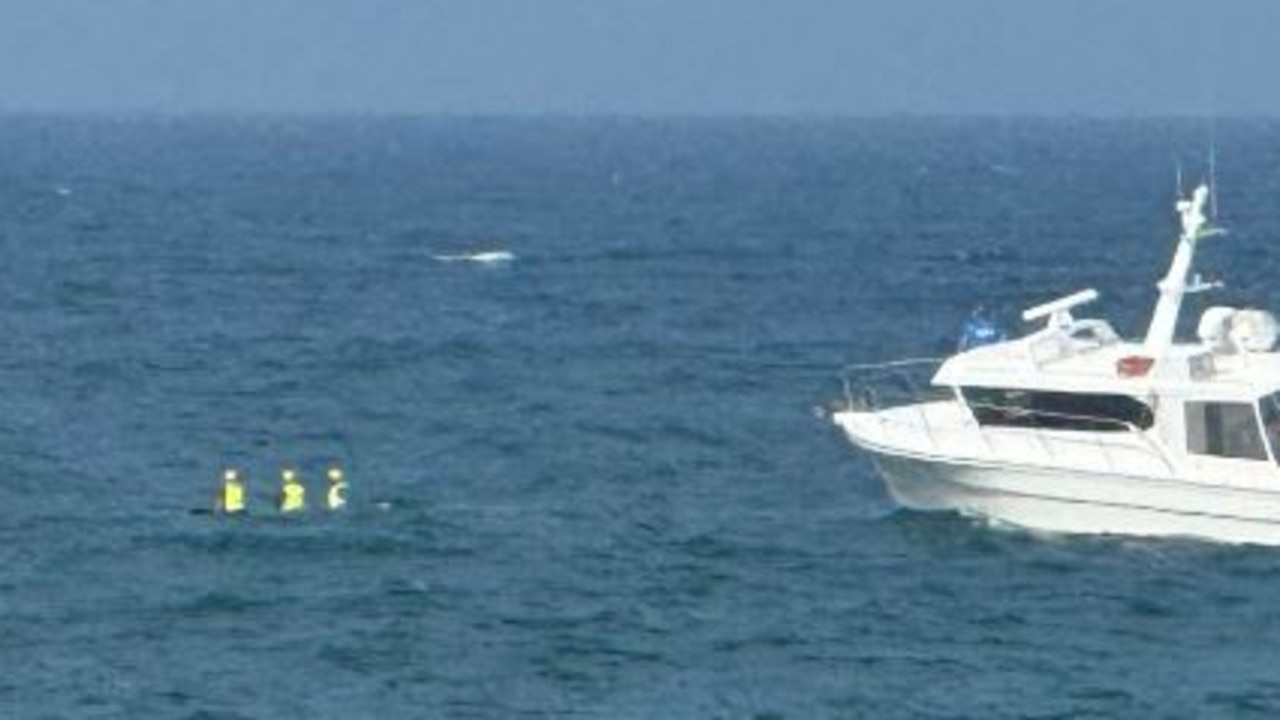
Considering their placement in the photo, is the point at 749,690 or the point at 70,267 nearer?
the point at 749,690

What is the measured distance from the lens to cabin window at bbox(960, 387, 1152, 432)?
66.2 meters

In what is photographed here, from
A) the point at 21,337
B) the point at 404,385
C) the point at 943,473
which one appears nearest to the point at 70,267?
the point at 21,337

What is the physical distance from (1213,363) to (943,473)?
6122 millimetres

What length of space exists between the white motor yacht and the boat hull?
29mm

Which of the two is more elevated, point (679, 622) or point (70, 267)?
point (70, 267)

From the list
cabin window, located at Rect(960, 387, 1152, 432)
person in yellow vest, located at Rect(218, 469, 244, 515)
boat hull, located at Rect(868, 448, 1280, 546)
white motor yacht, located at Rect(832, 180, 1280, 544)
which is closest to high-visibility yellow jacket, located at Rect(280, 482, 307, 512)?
person in yellow vest, located at Rect(218, 469, 244, 515)

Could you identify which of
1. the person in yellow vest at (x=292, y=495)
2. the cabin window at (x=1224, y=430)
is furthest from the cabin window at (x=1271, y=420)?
the person in yellow vest at (x=292, y=495)

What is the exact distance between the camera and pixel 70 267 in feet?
472

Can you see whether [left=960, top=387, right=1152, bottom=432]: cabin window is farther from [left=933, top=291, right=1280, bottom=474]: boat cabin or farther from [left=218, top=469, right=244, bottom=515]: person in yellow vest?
[left=218, top=469, right=244, bottom=515]: person in yellow vest

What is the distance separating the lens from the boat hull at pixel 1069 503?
2559 inches

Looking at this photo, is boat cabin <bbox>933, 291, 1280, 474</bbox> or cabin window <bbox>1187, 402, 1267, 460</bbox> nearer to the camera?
cabin window <bbox>1187, 402, 1267, 460</bbox>

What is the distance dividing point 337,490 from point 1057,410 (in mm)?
17375

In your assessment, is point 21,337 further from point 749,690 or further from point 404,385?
point 749,690

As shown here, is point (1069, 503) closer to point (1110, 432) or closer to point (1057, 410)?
point (1110, 432)
